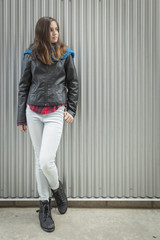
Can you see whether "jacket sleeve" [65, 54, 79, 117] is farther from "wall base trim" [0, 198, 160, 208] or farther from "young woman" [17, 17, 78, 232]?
"wall base trim" [0, 198, 160, 208]

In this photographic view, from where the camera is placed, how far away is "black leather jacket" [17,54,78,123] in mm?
2159

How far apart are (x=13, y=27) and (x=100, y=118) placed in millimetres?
1389

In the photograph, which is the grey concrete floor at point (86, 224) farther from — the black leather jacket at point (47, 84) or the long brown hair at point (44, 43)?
the long brown hair at point (44, 43)

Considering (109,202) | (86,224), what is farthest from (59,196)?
(109,202)

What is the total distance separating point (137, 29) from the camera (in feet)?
8.34

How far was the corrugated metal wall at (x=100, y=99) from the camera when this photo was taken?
2.54 meters

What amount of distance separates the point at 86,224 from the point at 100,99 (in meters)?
1.29

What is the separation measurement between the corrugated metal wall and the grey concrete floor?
7.5 inches

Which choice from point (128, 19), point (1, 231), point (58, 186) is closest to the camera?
point (1, 231)

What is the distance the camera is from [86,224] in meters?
2.24

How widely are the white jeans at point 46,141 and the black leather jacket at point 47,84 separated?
0.10m

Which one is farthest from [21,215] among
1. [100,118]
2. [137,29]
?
[137,29]

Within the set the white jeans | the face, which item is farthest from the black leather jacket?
the face

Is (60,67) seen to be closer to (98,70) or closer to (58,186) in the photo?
(98,70)
